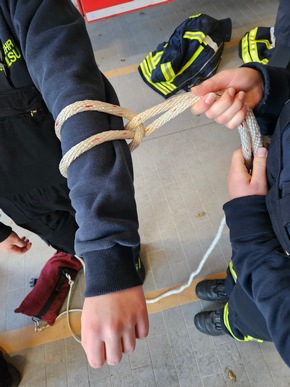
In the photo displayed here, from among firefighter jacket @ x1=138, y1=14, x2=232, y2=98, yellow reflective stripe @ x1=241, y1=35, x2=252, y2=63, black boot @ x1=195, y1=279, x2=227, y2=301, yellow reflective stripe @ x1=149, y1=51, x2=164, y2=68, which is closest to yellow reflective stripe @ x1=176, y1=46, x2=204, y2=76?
firefighter jacket @ x1=138, y1=14, x2=232, y2=98

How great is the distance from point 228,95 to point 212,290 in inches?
28.8

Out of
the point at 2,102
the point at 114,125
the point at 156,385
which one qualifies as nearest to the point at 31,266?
the point at 156,385

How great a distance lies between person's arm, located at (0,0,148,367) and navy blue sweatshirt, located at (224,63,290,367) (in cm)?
25

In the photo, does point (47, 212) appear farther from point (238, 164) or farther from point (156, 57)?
point (156, 57)

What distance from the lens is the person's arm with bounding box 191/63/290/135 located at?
1.57ft

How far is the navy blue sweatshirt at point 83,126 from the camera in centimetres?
38

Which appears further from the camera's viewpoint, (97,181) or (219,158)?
(219,158)

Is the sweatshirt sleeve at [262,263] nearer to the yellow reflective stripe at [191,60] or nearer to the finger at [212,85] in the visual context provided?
the finger at [212,85]

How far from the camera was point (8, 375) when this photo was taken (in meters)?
0.97

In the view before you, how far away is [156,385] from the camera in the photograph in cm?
95

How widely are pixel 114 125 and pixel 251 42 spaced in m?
1.51

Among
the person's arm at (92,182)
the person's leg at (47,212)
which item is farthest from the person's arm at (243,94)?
the person's leg at (47,212)

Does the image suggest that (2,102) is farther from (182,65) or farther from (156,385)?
(182,65)

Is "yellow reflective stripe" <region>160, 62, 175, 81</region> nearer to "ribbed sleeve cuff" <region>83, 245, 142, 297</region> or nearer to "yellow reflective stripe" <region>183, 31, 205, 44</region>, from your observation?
"yellow reflective stripe" <region>183, 31, 205, 44</region>
